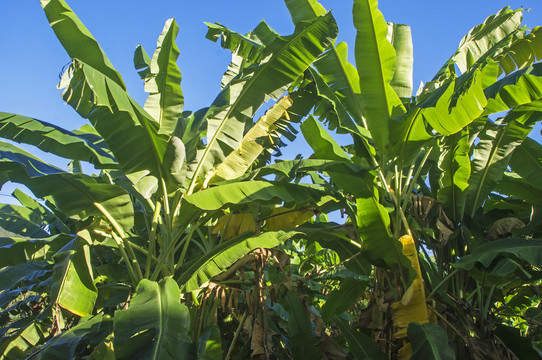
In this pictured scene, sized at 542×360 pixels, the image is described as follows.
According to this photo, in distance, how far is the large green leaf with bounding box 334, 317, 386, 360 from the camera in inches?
161

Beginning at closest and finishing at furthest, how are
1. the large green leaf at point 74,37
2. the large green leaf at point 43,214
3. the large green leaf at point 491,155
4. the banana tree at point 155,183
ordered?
the banana tree at point 155,183
the large green leaf at point 74,37
the large green leaf at point 491,155
the large green leaf at point 43,214

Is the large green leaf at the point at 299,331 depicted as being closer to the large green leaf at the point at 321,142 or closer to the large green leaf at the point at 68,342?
the large green leaf at the point at 321,142

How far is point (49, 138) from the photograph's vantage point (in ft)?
14.5

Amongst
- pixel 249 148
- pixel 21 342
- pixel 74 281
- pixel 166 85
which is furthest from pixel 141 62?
pixel 21 342

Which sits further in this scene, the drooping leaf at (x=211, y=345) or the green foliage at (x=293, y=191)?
the drooping leaf at (x=211, y=345)

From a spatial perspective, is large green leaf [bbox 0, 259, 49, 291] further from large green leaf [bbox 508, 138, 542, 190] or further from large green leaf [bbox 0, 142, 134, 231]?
large green leaf [bbox 508, 138, 542, 190]

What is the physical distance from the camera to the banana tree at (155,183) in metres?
3.57

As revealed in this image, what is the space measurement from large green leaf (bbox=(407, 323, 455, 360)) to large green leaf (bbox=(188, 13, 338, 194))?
2.36m

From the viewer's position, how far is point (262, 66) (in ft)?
14.4

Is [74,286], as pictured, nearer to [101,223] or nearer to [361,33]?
[101,223]

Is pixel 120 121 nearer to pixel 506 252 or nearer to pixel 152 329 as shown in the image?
pixel 152 329

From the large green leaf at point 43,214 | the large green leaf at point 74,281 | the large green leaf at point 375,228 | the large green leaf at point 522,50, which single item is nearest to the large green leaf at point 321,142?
the large green leaf at point 375,228

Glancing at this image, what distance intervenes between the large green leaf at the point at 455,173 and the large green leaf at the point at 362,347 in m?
1.63

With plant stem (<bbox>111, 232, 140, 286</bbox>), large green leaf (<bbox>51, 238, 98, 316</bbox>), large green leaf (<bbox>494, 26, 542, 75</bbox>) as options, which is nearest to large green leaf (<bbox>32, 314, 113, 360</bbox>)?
large green leaf (<bbox>51, 238, 98, 316</bbox>)
